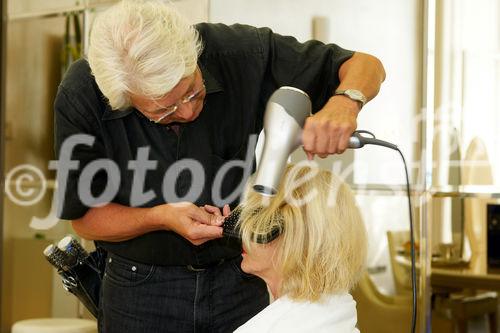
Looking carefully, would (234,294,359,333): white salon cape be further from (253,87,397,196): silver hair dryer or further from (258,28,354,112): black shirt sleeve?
(258,28,354,112): black shirt sleeve

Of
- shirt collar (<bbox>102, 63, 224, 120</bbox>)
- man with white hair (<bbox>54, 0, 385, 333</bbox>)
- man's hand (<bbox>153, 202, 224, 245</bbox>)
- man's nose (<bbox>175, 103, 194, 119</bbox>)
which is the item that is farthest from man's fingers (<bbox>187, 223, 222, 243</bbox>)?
shirt collar (<bbox>102, 63, 224, 120</bbox>)

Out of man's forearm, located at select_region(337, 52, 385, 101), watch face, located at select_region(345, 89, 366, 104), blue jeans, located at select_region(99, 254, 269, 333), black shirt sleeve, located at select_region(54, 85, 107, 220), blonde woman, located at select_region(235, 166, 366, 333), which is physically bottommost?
blue jeans, located at select_region(99, 254, 269, 333)

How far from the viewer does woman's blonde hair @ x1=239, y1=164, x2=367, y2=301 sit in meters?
1.47

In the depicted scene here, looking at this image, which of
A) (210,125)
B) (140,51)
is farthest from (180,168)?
(140,51)

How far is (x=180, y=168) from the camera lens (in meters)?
1.81

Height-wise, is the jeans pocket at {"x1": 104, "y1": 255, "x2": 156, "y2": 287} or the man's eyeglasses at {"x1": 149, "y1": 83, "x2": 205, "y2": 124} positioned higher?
the man's eyeglasses at {"x1": 149, "y1": 83, "x2": 205, "y2": 124}

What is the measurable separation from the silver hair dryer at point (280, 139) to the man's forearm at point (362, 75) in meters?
0.22

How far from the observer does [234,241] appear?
1773 mm

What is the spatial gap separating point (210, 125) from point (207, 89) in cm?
11

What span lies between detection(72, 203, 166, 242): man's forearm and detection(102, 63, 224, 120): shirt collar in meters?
0.21

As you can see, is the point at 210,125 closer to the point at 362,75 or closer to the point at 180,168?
the point at 180,168

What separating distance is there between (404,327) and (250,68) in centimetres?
122

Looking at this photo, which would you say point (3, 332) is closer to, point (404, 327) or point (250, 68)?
point (404, 327)

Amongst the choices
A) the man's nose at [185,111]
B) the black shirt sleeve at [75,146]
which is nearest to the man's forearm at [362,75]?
the man's nose at [185,111]
